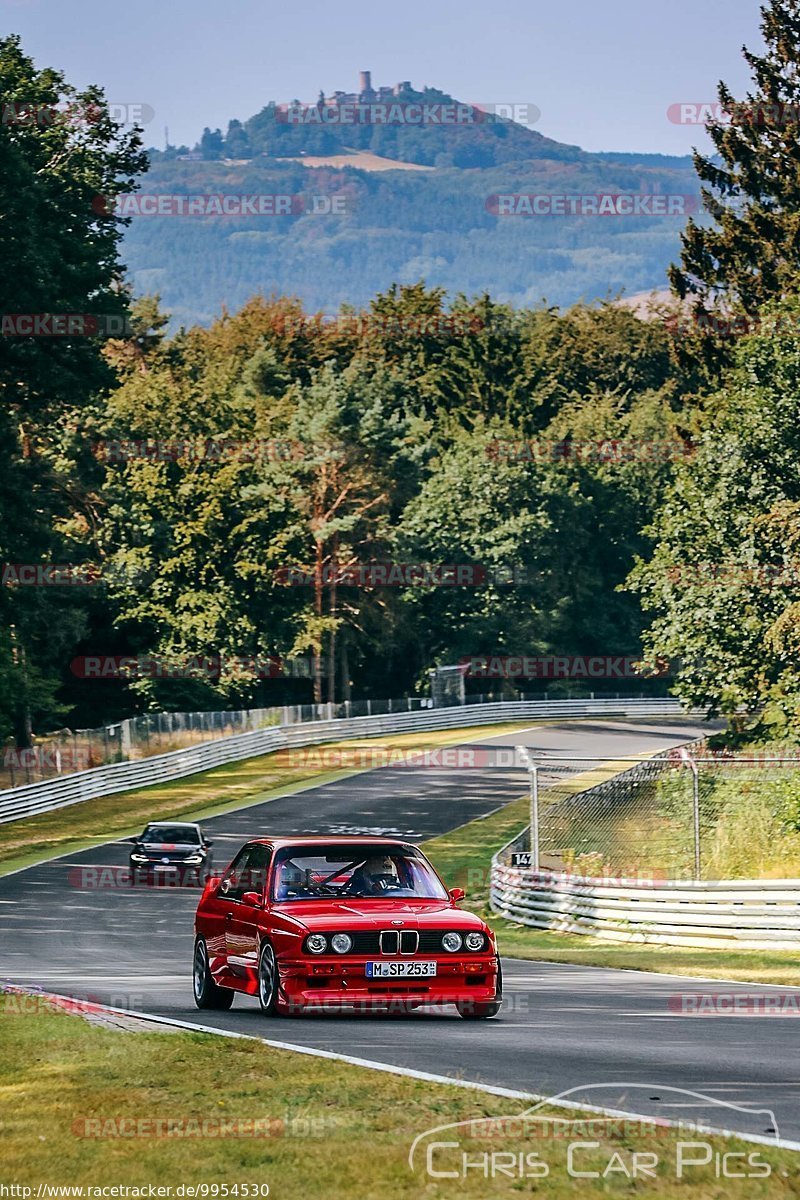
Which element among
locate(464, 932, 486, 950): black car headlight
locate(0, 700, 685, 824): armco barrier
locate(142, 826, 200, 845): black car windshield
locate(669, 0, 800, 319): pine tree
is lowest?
locate(0, 700, 685, 824): armco barrier

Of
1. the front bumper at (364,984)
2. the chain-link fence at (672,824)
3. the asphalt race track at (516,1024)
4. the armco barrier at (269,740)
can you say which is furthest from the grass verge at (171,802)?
the front bumper at (364,984)

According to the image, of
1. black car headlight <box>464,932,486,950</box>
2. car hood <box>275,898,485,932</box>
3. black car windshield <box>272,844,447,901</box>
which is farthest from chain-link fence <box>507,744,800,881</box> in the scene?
black car headlight <box>464,932,486,950</box>

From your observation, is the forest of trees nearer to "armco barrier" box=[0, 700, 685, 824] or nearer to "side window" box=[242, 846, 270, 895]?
"armco barrier" box=[0, 700, 685, 824]

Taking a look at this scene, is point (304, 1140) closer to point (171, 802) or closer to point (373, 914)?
point (373, 914)

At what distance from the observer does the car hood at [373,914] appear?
13781 millimetres

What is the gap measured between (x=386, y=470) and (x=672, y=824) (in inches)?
2268

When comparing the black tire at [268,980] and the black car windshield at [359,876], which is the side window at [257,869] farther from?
the black tire at [268,980]

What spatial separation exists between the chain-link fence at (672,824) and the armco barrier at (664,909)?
20.6 inches

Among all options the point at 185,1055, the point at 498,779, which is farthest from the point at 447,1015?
the point at 498,779

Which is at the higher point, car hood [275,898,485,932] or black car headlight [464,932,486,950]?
car hood [275,898,485,932]

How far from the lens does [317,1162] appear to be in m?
7.95

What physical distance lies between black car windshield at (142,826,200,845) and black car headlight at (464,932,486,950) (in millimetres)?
25030

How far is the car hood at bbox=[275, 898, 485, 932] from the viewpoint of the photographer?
1378 cm

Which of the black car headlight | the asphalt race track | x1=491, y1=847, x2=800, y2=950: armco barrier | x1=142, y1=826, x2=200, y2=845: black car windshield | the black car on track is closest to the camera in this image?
the asphalt race track
